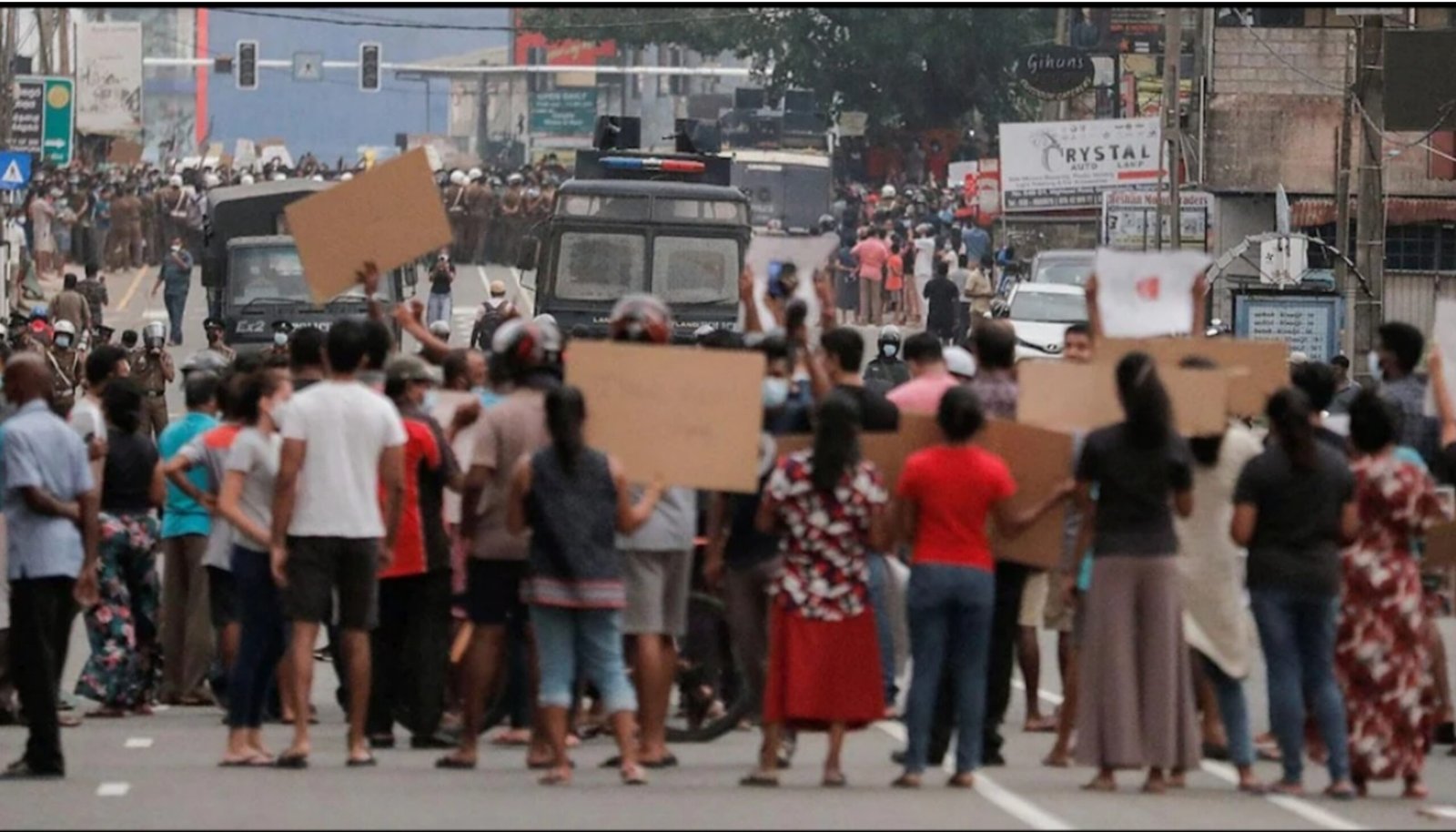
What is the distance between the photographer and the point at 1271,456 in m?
11.1

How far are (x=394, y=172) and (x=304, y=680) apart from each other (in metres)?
2.29

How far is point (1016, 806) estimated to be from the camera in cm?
1086

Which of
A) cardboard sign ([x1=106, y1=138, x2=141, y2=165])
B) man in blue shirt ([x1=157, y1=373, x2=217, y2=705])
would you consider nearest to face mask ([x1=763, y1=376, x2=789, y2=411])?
man in blue shirt ([x1=157, y1=373, x2=217, y2=705])

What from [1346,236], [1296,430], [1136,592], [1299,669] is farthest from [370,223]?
[1346,236]

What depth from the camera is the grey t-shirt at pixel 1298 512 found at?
36.4 feet

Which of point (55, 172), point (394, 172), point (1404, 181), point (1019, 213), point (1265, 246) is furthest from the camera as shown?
point (55, 172)

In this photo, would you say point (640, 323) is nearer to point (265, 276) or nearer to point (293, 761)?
point (293, 761)

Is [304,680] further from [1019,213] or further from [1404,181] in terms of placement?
[1019,213]

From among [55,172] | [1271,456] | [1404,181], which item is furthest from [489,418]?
[55,172]

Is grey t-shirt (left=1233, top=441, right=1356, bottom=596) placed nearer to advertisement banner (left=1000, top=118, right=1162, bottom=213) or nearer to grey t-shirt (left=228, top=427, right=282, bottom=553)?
grey t-shirt (left=228, top=427, right=282, bottom=553)

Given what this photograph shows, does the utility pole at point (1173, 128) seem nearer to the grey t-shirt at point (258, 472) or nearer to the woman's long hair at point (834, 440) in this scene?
the grey t-shirt at point (258, 472)

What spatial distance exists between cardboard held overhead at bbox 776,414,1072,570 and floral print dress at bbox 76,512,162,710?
386cm

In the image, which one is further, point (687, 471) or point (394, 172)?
point (394, 172)

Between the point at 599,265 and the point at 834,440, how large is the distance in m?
16.6
